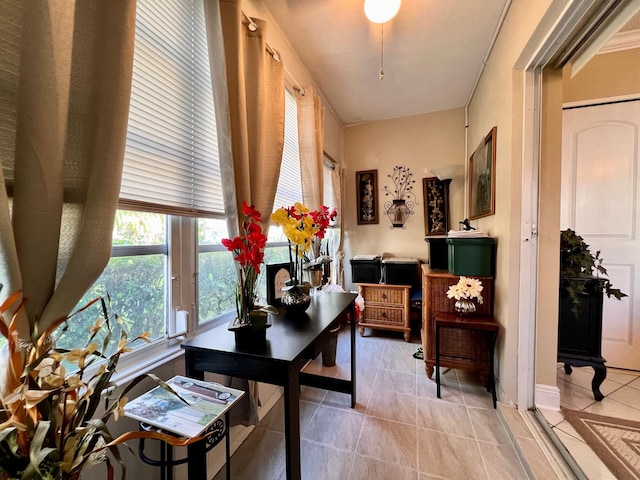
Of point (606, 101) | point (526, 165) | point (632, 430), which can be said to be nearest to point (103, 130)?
point (526, 165)

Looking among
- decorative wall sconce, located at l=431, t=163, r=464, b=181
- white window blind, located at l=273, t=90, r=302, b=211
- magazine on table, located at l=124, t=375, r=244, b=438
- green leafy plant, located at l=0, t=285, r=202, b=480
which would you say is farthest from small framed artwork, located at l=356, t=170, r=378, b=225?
green leafy plant, located at l=0, t=285, r=202, b=480

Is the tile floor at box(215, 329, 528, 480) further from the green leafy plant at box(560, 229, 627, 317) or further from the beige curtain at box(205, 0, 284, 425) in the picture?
the green leafy plant at box(560, 229, 627, 317)

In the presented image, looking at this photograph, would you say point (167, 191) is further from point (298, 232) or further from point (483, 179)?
point (483, 179)

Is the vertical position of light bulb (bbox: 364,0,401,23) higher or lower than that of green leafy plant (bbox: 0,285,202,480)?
higher

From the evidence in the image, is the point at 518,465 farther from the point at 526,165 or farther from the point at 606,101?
the point at 606,101

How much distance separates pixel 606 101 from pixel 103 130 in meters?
3.22

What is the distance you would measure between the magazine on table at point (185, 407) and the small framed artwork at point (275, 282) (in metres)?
0.65

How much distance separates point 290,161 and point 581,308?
238cm

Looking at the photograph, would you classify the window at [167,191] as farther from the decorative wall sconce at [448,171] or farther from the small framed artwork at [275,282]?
the decorative wall sconce at [448,171]

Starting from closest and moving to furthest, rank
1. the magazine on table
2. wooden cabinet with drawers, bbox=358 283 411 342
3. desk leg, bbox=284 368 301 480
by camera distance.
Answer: the magazine on table → desk leg, bbox=284 368 301 480 → wooden cabinet with drawers, bbox=358 283 411 342

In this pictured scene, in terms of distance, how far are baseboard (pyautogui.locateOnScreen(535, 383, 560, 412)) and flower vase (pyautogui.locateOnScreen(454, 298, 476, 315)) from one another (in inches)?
21.9

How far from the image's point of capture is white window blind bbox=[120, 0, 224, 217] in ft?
3.26

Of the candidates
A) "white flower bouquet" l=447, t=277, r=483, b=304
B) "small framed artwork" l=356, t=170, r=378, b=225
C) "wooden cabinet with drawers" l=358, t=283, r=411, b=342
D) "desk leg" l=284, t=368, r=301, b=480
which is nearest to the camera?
"desk leg" l=284, t=368, r=301, b=480

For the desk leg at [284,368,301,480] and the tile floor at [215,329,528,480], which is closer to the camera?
the desk leg at [284,368,301,480]
